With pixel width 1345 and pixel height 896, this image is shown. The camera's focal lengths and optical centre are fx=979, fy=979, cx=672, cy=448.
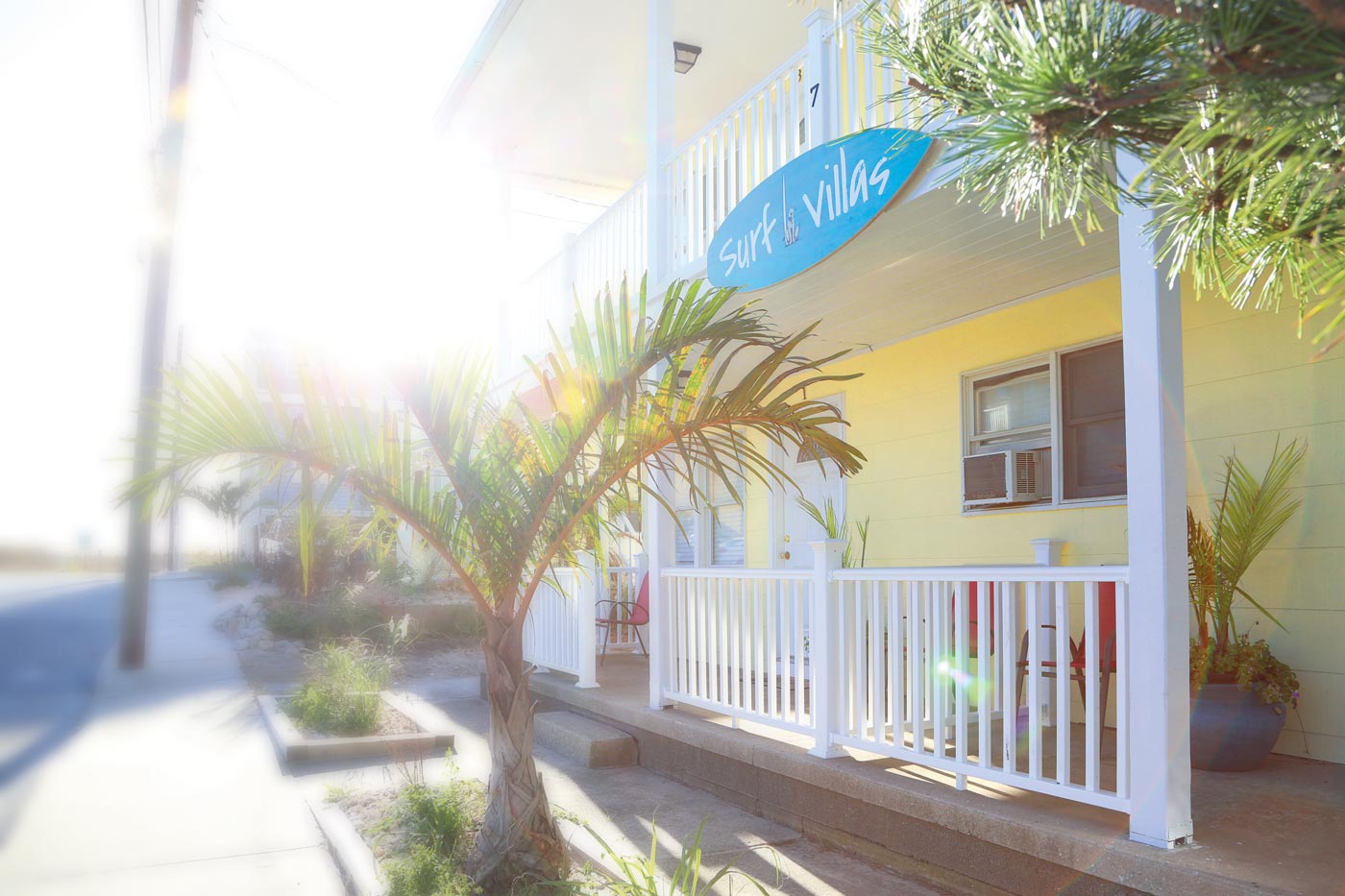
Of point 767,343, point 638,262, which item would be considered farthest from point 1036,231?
point 638,262

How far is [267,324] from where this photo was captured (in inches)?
161

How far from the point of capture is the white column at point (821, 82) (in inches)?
209

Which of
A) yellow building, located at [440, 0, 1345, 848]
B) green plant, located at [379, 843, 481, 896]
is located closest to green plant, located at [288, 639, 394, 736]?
yellow building, located at [440, 0, 1345, 848]

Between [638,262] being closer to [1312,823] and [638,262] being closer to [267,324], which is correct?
[267,324]

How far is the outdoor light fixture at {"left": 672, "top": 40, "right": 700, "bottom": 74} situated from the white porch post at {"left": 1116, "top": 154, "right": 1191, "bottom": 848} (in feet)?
18.9

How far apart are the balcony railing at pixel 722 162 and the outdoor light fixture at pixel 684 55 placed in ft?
3.16

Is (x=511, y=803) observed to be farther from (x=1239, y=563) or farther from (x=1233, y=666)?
(x=1239, y=563)

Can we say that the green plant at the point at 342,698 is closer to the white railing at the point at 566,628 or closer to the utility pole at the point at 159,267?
the white railing at the point at 566,628

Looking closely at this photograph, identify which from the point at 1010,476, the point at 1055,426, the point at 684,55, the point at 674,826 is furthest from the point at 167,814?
the point at 684,55

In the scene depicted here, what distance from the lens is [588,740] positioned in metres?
6.44

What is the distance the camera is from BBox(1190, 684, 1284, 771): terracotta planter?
15.3ft

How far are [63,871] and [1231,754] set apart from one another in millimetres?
5452

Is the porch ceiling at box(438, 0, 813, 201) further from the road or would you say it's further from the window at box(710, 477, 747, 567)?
the road

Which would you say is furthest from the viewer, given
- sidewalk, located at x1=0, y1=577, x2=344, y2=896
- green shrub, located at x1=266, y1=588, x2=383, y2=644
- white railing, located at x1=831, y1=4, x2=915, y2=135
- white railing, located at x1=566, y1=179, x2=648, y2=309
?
green shrub, located at x1=266, y1=588, x2=383, y2=644
